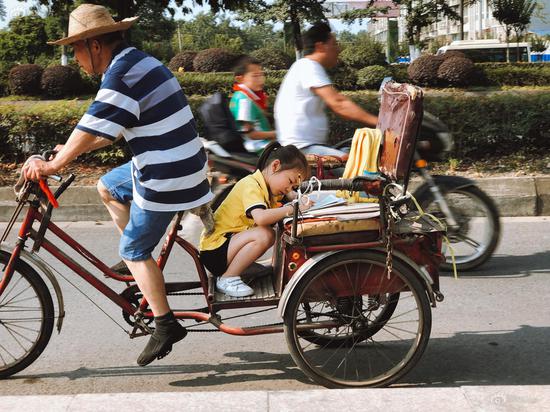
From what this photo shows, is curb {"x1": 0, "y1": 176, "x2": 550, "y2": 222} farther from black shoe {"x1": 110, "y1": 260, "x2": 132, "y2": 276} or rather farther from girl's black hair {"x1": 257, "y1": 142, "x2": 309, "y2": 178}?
black shoe {"x1": 110, "y1": 260, "x2": 132, "y2": 276}

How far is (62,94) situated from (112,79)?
24056 mm

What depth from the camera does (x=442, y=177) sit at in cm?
639

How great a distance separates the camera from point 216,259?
4.31 metres

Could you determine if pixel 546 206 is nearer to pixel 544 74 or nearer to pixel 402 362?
pixel 402 362

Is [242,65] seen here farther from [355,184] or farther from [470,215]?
[355,184]

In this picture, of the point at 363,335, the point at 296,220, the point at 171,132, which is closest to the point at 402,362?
the point at 363,335

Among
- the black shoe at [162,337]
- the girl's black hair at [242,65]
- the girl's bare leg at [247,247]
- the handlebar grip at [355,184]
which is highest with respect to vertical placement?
the girl's black hair at [242,65]

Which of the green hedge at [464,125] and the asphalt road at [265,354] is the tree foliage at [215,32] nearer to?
the green hedge at [464,125]

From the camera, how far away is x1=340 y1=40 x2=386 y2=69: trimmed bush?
29.1 meters

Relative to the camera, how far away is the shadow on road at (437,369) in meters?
4.31

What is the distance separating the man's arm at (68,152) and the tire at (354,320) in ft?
3.93

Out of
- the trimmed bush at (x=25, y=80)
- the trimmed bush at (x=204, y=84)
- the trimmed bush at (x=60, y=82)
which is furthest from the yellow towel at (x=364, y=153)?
the trimmed bush at (x=25, y=80)

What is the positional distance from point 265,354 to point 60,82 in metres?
23.3

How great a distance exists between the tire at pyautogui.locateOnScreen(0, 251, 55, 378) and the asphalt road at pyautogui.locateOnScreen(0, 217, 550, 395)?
12 centimetres
